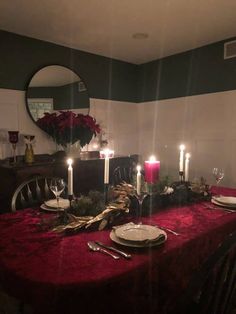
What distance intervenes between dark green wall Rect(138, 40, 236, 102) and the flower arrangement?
1.37 meters

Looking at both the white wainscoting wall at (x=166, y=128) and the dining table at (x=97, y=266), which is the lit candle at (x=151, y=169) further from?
the white wainscoting wall at (x=166, y=128)

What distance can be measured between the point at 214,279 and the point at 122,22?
2460mm

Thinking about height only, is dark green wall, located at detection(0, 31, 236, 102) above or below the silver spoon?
above

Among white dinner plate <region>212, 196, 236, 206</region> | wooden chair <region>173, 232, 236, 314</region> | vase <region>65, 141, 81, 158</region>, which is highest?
vase <region>65, 141, 81, 158</region>

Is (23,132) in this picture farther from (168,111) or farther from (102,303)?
(102,303)

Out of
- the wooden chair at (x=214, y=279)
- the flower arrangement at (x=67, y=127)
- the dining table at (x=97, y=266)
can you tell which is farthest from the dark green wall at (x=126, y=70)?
the wooden chair at (x=214, y=279)

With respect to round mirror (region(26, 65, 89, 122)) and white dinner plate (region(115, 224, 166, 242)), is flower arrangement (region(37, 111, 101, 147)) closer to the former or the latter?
round mirror (region(26, 65, 89, 122))

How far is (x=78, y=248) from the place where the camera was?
111 cm

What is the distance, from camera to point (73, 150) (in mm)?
3088

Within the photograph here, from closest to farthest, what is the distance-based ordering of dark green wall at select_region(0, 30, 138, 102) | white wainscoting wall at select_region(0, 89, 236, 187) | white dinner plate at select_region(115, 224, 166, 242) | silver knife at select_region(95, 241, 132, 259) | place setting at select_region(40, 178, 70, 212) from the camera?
1. silver knife at select_region(95, 241, 132, 259)
2. white dinner plate at select_region(115, 224, 166, 242)
3. place setting at select_region(40, 178, 70, 212)
4. dark green wall at select_region(0, 30, 138, 102)
5. white wainscoting wall at select_region(0, 89, 236, 187)

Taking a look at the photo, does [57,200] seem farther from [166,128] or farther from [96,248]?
[166,128]

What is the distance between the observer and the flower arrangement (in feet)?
9.42

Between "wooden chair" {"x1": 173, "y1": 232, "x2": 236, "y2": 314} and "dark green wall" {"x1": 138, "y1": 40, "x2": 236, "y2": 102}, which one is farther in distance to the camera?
"dark green wall" {"x1": 138, "y1": 40, "x2": 236, "y2": 102}

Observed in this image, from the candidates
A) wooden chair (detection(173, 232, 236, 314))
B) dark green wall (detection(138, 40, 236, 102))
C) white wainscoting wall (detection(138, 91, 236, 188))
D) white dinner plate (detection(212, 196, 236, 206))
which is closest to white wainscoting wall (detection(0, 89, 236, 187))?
white wainscoting wall (detection(138, 91, 236, 188))
